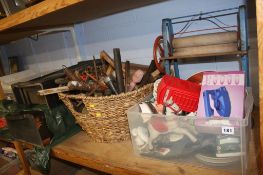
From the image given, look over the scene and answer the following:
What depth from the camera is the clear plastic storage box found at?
23.1 inches

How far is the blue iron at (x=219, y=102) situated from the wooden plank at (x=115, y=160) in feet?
0.54

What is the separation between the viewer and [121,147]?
0.86 metres

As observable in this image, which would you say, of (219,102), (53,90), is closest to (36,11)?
(53,90)

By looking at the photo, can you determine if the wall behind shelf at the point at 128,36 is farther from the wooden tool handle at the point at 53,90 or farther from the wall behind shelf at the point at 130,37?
the wooden tool handle at the point at 53,90

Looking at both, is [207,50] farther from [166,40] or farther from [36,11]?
[36,11]

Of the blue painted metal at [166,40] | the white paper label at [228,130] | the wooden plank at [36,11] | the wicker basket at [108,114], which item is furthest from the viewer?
the blue painted metal at [166,40]

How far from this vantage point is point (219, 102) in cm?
62

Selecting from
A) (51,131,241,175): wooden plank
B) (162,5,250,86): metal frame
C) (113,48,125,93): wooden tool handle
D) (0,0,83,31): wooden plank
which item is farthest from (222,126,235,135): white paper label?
(0,0,83,31): wooden plank

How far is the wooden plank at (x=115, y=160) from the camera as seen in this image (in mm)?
674

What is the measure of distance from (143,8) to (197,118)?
0.72 meters

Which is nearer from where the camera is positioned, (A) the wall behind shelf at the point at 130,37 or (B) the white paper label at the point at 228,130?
(B) the white paper label at the point at 228,130

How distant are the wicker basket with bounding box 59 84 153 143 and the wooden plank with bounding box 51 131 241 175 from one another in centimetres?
4

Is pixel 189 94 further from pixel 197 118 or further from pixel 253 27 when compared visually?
pixel 253 27

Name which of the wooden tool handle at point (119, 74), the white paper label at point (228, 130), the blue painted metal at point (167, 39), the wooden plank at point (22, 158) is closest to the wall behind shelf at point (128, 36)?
the blue painted metal at point (167, 39)
